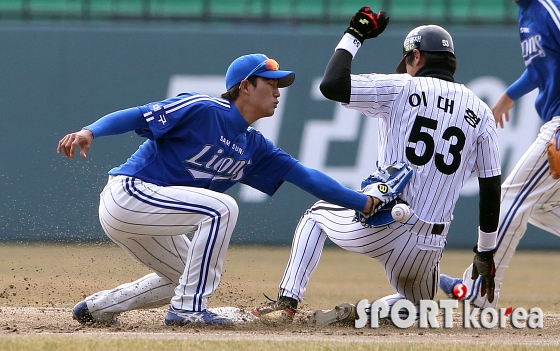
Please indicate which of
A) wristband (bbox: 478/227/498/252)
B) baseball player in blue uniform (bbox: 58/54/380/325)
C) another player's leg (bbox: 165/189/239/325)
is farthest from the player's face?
wristband (bbox: 478/227/498/252)

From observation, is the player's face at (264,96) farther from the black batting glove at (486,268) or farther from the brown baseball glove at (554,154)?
the brown baseball glove at (554,154)

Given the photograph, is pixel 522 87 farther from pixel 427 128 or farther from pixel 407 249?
pixel 407 249

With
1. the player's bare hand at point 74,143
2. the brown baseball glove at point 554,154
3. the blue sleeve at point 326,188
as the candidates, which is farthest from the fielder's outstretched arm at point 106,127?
the brown baseball glove at point 554,154

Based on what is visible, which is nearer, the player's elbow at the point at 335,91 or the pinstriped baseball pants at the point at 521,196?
the player's elbow at the point at 335,91

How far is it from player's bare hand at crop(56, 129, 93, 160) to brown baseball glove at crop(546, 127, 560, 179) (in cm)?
258

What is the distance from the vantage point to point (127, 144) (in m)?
9.55

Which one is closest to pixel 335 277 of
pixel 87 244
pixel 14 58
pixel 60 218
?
pixel 87 244

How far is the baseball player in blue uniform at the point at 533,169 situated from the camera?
5.02 m

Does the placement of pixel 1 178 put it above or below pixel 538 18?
below

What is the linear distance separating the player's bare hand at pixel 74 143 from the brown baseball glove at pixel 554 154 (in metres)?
2.58

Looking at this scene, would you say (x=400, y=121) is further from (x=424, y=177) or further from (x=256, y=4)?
(x=256, y=4)

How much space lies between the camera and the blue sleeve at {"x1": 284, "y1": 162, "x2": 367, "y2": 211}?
4301 millimetres

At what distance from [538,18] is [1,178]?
21.5 feet

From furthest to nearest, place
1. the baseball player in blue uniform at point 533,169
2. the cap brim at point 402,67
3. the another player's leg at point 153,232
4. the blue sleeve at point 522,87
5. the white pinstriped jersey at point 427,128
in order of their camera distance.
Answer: the blue sleeve at point 522,87
the baseball player in blue uniform at point 533,169
the cap brim at point 402,67
the white pinstriped jersey at point 427,128
the another player's leg at point 153,232
